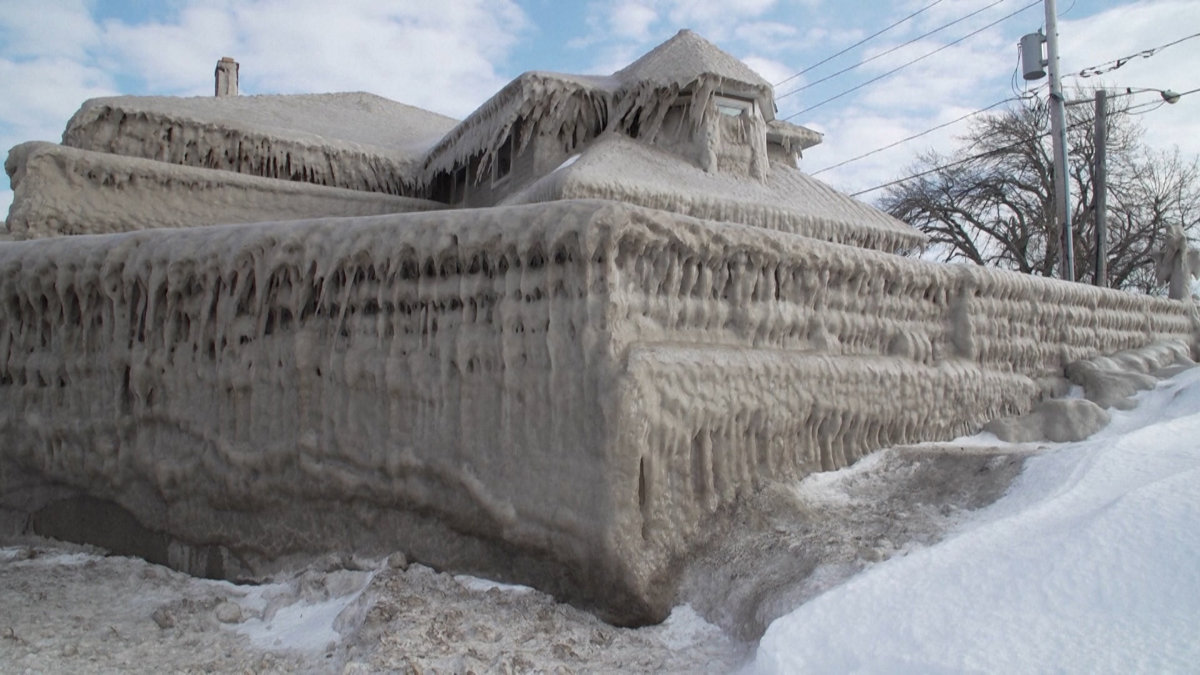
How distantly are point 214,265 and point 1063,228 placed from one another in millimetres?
9913

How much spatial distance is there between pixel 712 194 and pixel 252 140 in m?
Answer: 4.18

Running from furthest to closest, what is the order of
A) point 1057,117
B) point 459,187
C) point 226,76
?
point 226,76
point 1057,117
point 459,187

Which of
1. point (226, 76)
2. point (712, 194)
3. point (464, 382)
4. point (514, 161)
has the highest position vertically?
point (226, 76)

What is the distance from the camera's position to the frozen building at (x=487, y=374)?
3785 mm

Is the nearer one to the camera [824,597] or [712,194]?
[824,597]

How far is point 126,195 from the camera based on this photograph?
6.92 meters

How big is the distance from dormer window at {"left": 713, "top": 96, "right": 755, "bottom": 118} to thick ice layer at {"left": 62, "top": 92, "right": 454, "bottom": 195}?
318cm

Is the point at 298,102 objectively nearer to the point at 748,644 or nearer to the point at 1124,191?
the point at 748,644

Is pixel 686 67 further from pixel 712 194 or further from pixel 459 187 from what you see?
pixel 459 187

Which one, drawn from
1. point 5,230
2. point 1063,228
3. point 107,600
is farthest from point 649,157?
point 1063,228

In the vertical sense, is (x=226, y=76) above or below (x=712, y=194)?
above

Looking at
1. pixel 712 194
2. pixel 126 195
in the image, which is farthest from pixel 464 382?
pixel 126 195

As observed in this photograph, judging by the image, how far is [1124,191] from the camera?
62.4ft

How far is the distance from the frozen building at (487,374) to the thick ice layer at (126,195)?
7cm
